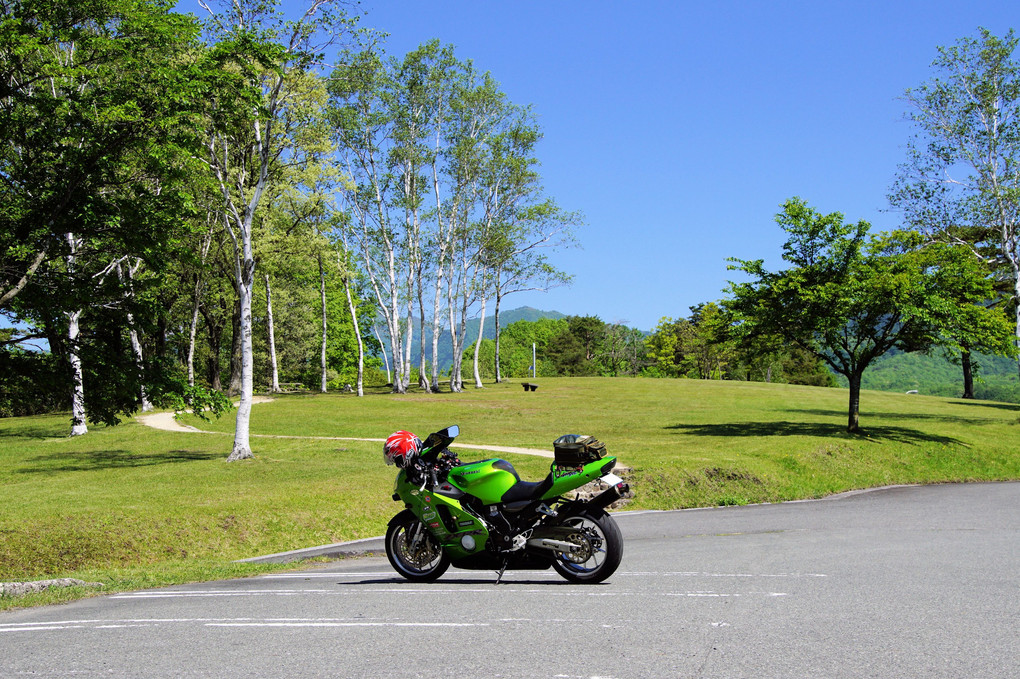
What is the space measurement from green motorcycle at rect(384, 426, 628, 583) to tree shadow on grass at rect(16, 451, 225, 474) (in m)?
21.1

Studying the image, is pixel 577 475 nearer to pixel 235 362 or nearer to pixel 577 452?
pixel 577 452

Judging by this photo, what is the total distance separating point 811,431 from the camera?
36656mm

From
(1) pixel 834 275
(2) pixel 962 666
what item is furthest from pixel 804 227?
(2) pixel 962 666

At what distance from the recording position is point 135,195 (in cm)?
1919

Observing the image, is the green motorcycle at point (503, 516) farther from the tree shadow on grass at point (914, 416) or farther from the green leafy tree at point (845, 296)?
the tree shadow on grass at point (914, 416)

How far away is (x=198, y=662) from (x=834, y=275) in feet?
116

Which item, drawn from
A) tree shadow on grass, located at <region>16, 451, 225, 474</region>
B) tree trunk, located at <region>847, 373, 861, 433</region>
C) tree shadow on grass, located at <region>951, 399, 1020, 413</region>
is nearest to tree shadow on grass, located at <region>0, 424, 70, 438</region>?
tree shadow on grass, located at <region>16, 451, 225, 474</region>

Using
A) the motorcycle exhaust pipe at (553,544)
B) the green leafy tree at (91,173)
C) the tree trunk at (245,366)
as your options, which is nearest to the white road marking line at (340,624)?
the motorcycle exhaust pipe at (553,544)

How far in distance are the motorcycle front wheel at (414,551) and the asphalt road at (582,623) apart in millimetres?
317

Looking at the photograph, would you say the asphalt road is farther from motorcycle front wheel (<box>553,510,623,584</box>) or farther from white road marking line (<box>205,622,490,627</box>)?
motorcycle front wheel (<box>553,510,623,584</box>)

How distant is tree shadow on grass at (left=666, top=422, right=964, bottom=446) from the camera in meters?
34.1

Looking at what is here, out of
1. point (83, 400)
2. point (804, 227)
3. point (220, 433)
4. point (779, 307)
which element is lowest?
point (220, 433)

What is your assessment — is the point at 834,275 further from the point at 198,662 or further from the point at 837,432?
the point at 198,662

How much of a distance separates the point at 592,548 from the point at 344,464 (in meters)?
18.7
